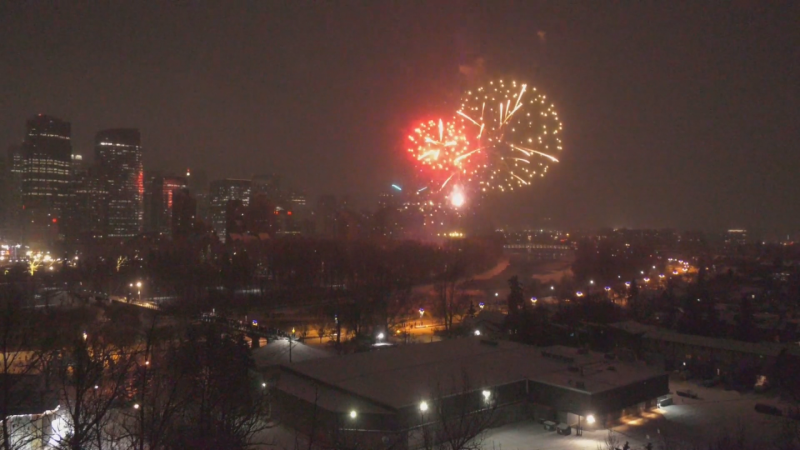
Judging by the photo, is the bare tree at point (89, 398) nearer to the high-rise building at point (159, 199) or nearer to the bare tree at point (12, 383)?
the bare tree at point (12, 383)

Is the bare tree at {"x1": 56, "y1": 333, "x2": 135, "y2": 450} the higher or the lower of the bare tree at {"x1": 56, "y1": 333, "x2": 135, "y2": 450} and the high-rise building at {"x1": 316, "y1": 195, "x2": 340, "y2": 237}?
the lower

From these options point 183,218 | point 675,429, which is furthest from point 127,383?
point 183,218

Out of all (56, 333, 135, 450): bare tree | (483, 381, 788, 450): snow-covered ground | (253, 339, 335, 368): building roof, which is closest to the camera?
(56, 333, 135, 450): bare tree

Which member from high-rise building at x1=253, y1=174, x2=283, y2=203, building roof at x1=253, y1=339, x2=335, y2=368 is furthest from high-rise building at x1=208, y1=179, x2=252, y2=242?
building roof at x1=253, y1=339, x2=335, y2=368

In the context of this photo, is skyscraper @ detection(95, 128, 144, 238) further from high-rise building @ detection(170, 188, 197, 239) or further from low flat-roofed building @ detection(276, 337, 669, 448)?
low flat-roofed building @ detection(276, 337, 669, 448)

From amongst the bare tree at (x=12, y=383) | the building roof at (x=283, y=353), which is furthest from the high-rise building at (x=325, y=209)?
the bare tree at (x=12, y=383)
